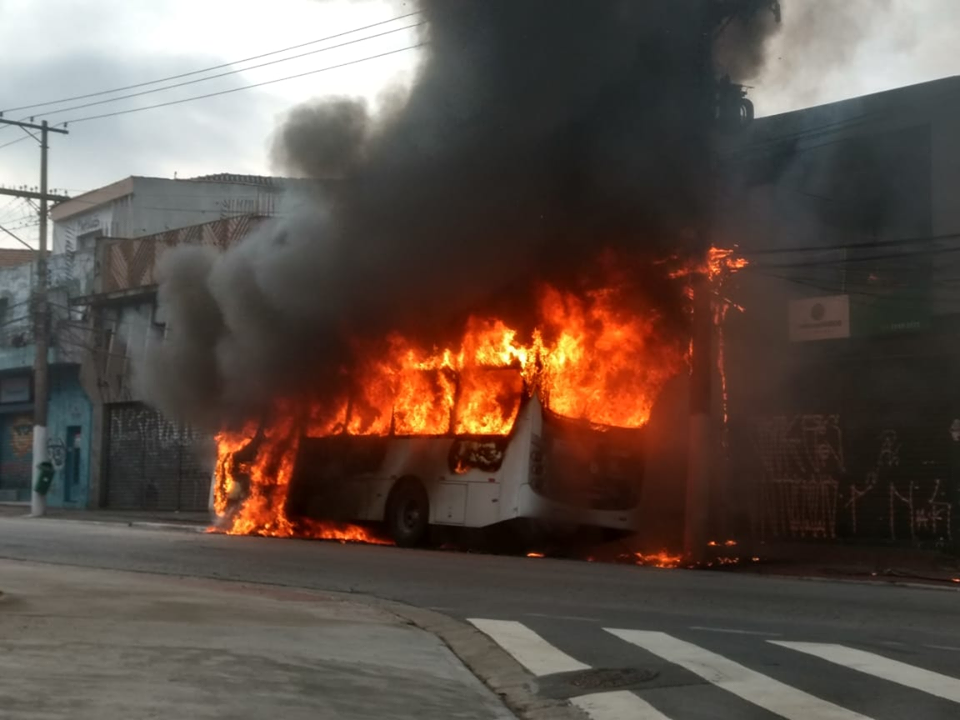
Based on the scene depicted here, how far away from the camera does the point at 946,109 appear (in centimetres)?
1880

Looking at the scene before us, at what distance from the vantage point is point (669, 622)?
10.1 metres

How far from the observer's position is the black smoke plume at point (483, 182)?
1834 centimetres

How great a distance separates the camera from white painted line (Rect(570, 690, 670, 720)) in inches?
255

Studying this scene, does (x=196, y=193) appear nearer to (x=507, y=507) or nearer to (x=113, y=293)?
(x=113, y=293)

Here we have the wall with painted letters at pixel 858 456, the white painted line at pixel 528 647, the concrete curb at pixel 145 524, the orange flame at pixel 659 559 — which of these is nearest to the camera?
the white painted line at pixel 528 647

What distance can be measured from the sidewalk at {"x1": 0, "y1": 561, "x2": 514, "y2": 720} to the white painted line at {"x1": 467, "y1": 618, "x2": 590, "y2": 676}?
0.47m

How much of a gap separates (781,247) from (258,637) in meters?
14.0

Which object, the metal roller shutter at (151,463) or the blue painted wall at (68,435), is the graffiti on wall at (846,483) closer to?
the metal roller shutter at (151,463)

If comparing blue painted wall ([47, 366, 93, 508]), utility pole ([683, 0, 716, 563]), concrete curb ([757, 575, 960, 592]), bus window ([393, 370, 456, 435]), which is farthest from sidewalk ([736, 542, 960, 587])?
blue painted wall ([47, 366, 93, 508])

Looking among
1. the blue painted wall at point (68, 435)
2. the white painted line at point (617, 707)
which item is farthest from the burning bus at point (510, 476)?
the blue painted wall at point (68, 435)

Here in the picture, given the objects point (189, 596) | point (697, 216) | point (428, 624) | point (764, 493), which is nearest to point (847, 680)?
point (428, 624)

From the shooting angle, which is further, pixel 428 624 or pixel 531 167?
pixel 531 167

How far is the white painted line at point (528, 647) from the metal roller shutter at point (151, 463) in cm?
2360

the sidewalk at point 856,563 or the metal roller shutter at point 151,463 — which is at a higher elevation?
the metal roller shutter at point 151,463
